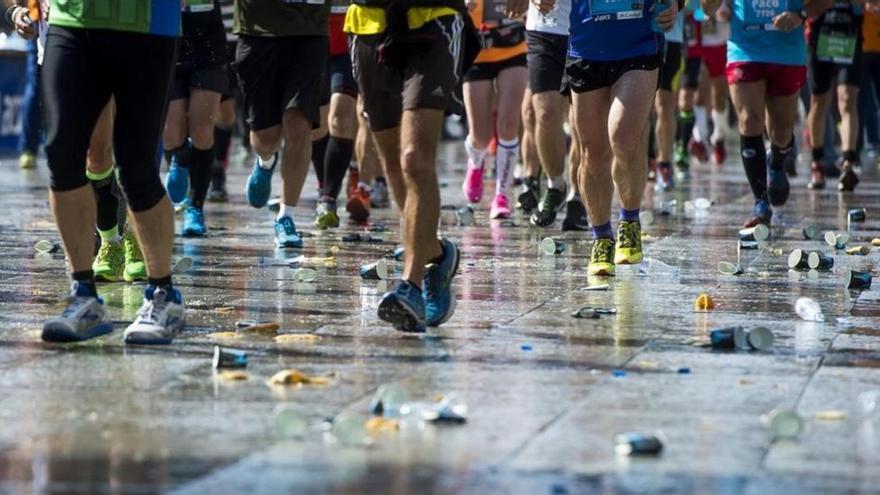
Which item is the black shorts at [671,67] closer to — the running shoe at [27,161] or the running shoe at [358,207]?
the running shoe at [358,207]

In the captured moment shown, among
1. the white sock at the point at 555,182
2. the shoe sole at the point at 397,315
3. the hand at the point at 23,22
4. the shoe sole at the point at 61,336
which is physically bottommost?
the shoe sole at the point at 61,336

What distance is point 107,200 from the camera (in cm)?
926

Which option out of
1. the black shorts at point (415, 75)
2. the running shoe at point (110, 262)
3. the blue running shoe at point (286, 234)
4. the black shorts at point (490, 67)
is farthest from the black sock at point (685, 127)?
the black shorts at point (415, 75)

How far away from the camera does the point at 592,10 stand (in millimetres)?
9500

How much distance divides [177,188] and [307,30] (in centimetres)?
189

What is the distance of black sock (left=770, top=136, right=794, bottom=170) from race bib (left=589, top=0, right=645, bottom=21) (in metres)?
3.58

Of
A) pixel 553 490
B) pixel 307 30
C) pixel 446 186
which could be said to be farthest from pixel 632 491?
pixel 446 186

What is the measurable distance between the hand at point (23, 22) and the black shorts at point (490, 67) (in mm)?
5112

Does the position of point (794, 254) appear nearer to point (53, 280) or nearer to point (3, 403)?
point (53, 280)

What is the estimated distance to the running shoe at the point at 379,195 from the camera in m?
14.8

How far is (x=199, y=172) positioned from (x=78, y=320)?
16.4ft

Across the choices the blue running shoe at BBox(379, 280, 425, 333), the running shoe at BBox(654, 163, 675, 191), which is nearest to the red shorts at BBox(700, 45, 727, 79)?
the running shoe at BBox(654, 163, 675, 191)

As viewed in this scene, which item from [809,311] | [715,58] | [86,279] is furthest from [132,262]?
[715,58]

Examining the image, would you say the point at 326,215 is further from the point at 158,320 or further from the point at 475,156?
the point at 158,320
